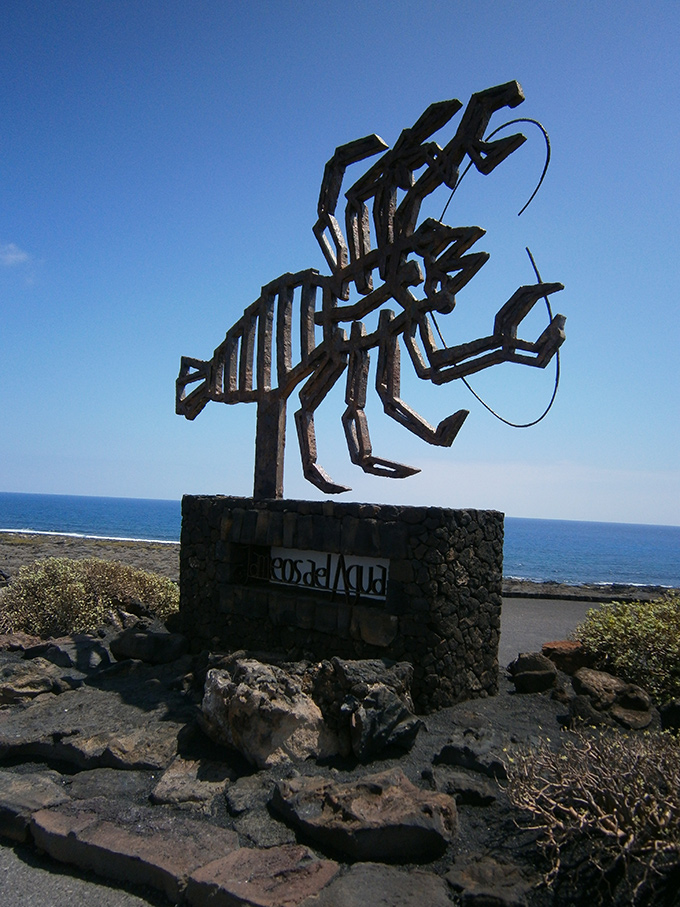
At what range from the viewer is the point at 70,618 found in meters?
9.98

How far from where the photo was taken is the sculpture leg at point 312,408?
8201 mm

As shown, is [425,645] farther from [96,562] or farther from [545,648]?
[96,562]

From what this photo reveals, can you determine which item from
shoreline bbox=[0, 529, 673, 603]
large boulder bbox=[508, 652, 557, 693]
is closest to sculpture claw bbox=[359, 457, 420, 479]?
large boulder bbox=[508, 652, 557, 693]

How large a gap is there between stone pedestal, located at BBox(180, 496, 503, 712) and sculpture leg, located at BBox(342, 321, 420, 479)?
1.49ft

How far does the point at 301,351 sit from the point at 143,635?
159 inches

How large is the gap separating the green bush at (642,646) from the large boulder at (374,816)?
3690 millimetres

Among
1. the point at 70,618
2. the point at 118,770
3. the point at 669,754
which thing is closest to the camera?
the point at 669,754

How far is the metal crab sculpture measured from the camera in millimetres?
7082

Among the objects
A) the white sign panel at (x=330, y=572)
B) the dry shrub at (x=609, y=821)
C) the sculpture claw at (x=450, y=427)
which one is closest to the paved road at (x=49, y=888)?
the dry shrub at (x=609, y=821)

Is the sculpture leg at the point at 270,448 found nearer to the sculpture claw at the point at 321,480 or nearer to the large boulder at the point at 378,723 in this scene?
the sculpture claw at the point at 321,480

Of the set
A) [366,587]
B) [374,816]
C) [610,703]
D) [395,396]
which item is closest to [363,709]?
[374,816]

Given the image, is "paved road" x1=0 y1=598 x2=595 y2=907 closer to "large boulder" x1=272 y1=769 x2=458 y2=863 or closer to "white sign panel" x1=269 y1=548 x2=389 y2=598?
"large boulder" x1=272 y1=769 x2=458 y2=863

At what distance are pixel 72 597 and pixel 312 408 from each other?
4.80 metres

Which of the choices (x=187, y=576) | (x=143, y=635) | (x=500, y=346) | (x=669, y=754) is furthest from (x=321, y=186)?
(x=669, y=754)
